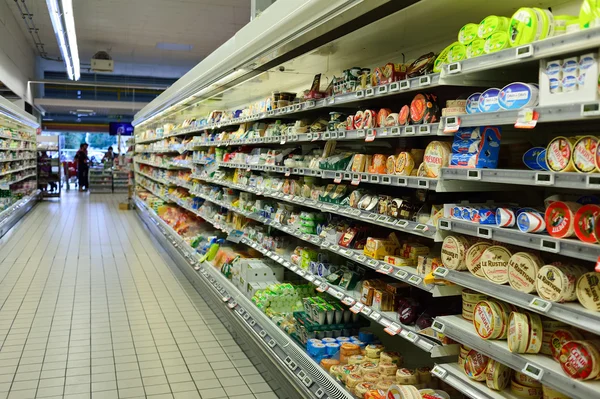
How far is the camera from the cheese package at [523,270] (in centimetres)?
192

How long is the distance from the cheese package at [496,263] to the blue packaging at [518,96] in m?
0.58

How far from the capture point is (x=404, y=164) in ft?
8.95

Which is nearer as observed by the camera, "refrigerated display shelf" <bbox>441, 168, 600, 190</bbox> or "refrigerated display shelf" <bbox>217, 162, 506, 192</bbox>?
"refrigerated display shelf" <bbox>441, 168, 600, 190</bbox>

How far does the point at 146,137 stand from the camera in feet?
45.1

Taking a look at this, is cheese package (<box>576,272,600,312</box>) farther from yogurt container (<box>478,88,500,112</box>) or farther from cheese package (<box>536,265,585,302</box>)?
yogurt container (<box>478,88,500,112</box>)

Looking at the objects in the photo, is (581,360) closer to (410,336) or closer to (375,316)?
(410,336)

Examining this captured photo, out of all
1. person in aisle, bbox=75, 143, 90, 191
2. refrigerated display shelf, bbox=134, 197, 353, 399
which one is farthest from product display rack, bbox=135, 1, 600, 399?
person in aisle, bbox=75, 143, 90, 191

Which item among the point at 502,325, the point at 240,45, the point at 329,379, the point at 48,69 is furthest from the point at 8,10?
the point at 502,325

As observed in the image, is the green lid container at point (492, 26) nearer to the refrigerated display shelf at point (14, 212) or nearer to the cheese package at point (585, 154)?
the cheese package at point (585, 154)

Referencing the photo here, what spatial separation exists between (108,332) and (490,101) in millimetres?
4134

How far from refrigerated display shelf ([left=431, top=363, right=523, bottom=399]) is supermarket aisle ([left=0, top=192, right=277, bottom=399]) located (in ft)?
5.71

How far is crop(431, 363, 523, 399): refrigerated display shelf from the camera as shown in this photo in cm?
204

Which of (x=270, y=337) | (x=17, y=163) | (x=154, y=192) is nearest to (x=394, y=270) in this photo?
(x=270, y=337)

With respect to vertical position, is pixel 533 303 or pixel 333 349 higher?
pixel 533 303
